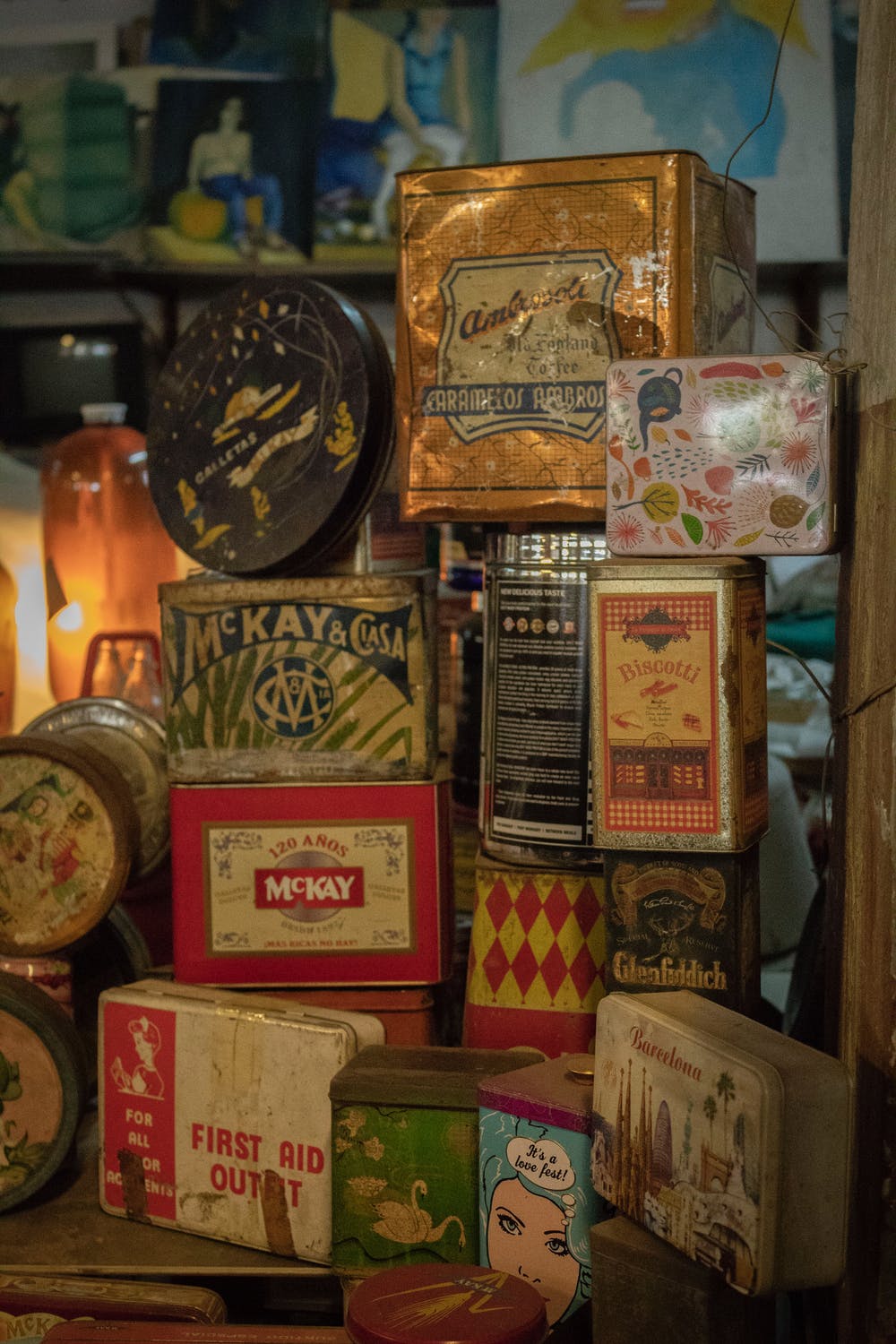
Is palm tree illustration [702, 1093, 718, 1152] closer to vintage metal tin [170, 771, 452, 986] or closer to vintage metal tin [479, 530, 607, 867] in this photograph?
vintage metal tin [479, 530, 607, 867]

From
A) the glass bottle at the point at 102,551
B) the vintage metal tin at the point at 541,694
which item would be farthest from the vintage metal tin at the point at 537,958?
the glass bottle at the point at 102,551

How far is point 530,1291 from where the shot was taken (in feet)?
4.99

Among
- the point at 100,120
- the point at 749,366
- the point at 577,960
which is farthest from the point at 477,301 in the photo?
the point at 100,120

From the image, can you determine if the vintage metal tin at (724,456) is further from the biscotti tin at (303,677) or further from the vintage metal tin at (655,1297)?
the vintage metal tin at (655,1297)

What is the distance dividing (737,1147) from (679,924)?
0.42m

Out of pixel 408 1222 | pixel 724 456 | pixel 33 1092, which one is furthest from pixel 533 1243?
pixel 724 456

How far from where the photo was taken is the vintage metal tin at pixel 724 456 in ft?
5.99

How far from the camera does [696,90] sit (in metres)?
4.40

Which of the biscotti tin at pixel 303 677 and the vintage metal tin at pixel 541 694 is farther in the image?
the biscotti tin at pixel 303 677

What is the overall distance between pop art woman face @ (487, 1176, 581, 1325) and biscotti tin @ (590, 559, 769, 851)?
0.46 meters

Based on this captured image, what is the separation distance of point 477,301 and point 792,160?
2.66 metres

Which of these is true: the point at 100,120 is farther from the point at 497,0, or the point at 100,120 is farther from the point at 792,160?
the point at 792,160

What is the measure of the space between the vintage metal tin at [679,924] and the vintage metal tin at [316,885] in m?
0.46

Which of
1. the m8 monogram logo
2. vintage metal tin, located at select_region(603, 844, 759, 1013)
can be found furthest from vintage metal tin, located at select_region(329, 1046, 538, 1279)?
the m8 monogram logo
